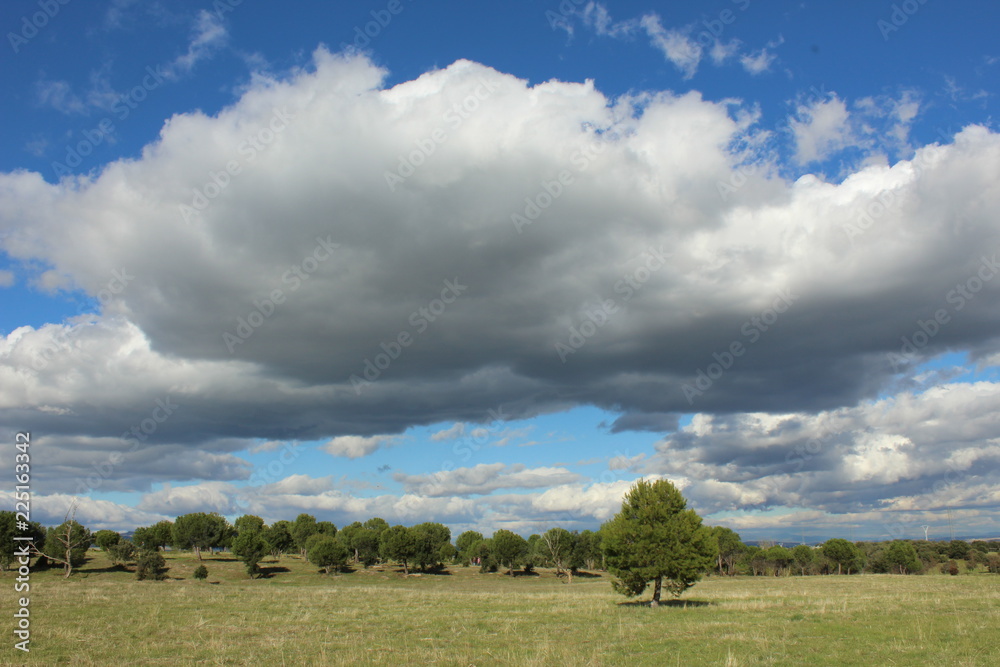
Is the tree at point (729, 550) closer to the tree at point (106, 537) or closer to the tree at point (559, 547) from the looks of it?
the tree at point (559, 547)

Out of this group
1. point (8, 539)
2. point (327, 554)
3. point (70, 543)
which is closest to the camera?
point (70, 543)

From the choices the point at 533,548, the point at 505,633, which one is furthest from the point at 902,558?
the point at 505,633

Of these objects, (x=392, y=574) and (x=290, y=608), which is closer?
(x=290, y=608)

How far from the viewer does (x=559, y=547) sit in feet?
419

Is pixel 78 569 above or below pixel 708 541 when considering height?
below

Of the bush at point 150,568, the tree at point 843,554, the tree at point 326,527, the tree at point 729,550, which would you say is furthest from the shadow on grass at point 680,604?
the tree at point 326,527

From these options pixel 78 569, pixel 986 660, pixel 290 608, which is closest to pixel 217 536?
pixel 78 569

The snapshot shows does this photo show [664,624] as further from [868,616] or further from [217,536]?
[217,536]

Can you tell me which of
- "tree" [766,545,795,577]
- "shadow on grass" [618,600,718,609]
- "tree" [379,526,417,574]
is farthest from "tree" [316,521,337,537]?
"shadow on grass" [618,600,718,609]

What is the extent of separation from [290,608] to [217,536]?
115 meters

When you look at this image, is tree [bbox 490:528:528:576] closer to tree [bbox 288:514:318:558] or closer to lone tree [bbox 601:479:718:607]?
tree [bbox 288:514:318:558]

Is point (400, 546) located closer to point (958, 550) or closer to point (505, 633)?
point (505, 633)

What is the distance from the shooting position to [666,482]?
40531mm

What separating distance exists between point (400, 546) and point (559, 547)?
35304mm
